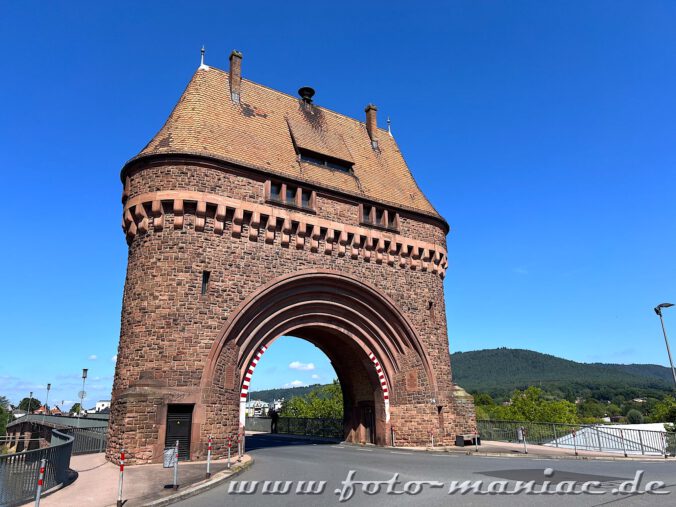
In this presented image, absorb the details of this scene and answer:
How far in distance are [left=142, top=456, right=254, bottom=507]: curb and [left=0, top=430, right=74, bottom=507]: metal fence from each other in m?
2.31

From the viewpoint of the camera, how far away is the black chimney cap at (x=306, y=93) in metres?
26.7

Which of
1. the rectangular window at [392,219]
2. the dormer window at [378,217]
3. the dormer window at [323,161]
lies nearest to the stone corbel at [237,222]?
the dormer window at [323,161]

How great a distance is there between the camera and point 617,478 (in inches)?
470

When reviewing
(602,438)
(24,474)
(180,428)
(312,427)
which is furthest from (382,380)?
(24,474)

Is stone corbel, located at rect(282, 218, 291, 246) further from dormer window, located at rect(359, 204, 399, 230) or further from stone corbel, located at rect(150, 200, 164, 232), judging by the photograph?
stone corbel, located at rect(150, 200, 164, 232)

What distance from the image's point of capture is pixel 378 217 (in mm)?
23344

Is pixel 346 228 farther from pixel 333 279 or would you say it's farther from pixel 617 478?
pixel 617 478

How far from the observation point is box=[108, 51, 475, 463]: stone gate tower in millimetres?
16656

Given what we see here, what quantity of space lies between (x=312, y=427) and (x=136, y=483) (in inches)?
781

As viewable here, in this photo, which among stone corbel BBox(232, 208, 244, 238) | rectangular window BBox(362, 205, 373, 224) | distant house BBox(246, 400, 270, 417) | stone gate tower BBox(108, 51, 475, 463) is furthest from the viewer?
distant house BBox(246, 400, 270, 417)

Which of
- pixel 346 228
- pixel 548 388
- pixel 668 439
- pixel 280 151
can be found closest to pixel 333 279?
pixel 346 228

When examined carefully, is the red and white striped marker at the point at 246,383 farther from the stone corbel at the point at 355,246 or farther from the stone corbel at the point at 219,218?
the stone corbel at the point at 355,246

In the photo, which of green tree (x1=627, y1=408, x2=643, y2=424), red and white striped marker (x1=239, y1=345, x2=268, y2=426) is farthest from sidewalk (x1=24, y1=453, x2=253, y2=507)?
green tree (x1=627, y1=408, x2=643, y2=424)

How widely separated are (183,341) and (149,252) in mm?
3451
